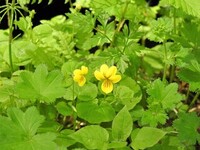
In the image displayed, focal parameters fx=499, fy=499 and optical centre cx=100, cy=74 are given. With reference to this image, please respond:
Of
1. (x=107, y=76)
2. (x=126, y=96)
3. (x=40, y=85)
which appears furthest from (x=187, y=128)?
(x=40, y=85)

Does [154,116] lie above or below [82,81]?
below

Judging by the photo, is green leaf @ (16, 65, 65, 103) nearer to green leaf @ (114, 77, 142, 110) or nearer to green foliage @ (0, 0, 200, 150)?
green foliage @ (0, 0, 200, 150)

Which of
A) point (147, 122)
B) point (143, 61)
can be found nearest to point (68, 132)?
point (147, 122)

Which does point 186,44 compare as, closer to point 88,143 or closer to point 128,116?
point 128,116

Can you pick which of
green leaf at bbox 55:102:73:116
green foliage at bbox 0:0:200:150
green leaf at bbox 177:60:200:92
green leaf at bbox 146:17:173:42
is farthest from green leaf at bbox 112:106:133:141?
green leaf at bbox 146:17:173:42

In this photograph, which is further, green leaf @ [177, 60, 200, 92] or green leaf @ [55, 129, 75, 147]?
green leaf @ [177, 60, 200, 92]

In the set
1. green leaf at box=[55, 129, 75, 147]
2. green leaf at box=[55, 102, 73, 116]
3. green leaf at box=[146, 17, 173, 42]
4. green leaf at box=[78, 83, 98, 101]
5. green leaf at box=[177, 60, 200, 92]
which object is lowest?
green leaf at box=[55, 129, 75, 147]

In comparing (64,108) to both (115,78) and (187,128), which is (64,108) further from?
(187,128)
